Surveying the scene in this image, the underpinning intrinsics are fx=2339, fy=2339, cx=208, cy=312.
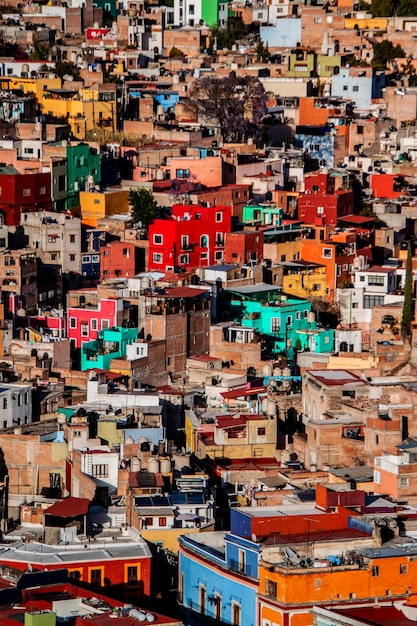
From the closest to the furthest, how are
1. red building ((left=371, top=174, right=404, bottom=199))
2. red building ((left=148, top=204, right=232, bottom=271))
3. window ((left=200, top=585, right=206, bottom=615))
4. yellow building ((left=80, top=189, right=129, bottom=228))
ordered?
window ((left=200, top=585, right=206, bottom=615)) → red building ((left=148, top=204, right=232, bottom=271)) → yellow building ((left=80, top=189, right=129, bottom=228)) → red building ((left=371, top=174, right=404, bottom=199))

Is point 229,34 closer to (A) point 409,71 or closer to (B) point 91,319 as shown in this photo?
(A) point 409,71

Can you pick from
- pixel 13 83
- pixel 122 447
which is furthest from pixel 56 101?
pixel 122 447

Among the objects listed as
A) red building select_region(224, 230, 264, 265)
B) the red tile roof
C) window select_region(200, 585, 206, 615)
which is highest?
red building select_region(224, 230, 264, 265)

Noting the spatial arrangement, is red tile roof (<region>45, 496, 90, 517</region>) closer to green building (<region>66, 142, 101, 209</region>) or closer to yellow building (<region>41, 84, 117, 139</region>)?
green building (<region>66, 142, 101, 209</region>)

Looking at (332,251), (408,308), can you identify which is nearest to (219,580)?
(408,308)

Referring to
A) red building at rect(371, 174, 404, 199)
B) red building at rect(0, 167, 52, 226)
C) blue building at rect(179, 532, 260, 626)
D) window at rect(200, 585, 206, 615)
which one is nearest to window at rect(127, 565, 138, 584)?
blue building at rect(179, 532, 260, 626)

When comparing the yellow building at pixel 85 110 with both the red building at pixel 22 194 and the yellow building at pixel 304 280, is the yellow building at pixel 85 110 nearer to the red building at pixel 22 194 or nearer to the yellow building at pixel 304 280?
the red building at pixel 22 194

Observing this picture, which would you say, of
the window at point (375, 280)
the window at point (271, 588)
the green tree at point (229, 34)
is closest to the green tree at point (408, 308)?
the window at point (375, 280)
